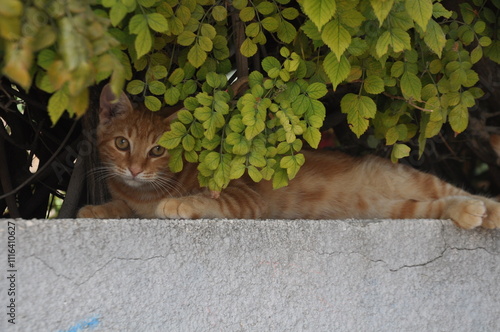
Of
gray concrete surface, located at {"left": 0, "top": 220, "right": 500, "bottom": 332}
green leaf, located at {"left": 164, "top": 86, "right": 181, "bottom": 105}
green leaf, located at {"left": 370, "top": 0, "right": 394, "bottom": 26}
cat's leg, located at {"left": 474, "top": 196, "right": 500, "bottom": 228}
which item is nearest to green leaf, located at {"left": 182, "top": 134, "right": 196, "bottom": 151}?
green leaf, located at {"left": 164, "top": 86, "right": 181, "bottom": 105}

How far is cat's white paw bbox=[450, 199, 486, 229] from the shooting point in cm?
220

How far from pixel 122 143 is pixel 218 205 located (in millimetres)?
597

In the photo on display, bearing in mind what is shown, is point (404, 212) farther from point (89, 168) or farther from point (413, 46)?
point (89, 168)

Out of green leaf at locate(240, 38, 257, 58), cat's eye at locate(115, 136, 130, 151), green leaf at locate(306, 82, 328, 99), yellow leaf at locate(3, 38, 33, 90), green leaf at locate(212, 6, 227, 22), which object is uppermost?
yellow leaf at locate(3, 38, 33, 90)

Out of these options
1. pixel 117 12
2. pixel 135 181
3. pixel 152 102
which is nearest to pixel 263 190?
pixel 135 181

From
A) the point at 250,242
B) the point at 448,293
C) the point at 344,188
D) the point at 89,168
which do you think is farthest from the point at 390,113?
the point at 89,168

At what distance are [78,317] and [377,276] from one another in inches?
41.5

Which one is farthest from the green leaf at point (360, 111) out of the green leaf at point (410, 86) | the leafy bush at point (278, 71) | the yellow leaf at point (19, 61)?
the yellow leaf at point (19, 61)

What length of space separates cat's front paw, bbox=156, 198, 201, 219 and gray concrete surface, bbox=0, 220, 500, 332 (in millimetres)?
219

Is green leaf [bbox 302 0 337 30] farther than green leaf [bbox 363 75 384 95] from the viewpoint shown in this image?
No

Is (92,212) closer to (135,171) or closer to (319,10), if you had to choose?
(135,171)

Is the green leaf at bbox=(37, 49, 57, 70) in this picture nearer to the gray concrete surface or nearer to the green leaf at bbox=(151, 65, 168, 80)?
→ the gray concrete surface

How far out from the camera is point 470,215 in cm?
221

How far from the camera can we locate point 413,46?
7.34ft
